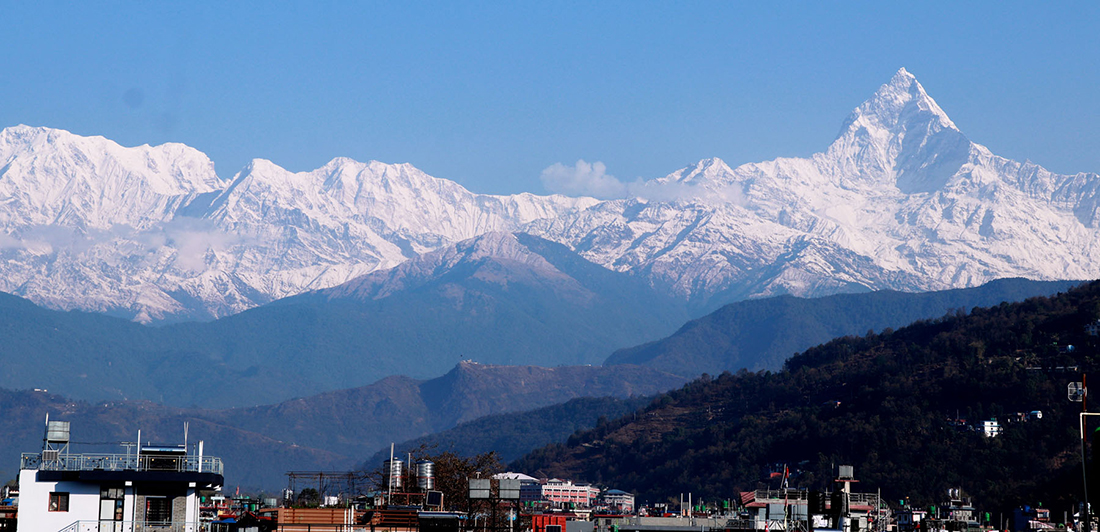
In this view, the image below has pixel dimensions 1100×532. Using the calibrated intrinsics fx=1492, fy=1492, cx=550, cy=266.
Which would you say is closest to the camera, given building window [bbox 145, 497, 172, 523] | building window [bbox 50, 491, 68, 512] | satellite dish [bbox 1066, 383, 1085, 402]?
satellite dish [bbox 1066, 383, 1085, 402]

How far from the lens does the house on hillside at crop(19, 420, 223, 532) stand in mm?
53844

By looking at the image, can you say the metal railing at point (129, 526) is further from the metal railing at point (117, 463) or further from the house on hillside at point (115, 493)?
the metal railing at point (117, 463)

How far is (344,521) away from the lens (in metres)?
64.1

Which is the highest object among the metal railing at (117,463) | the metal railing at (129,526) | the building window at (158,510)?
the metal railing at (117,463)

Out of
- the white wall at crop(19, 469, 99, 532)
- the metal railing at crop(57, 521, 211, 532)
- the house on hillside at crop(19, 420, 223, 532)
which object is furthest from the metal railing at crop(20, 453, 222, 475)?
the metal railing at crop(57, 521, 211, 532)

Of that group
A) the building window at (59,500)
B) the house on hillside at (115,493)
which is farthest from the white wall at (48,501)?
the building window at (59,500)

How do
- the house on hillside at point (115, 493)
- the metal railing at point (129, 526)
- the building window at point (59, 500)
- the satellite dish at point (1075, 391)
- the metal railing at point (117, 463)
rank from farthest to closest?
the metal railing at point (117, 463) < the building window at point (59, 500) < the house on hillside at point (115, 493) < the metal railing at point (129, 526) < the satellite dish at point (1075, 391)

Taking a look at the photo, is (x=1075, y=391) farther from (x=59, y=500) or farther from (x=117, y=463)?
(x=59, y=500)

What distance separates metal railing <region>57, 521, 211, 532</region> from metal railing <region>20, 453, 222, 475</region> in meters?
1.90

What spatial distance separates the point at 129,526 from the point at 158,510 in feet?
5.09

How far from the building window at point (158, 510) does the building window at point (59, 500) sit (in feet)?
9.59

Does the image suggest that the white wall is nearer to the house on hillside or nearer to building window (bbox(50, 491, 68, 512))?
the house on hillside

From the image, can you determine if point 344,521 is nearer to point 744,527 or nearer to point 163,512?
point 163,512

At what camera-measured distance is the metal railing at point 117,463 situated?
55000mm
